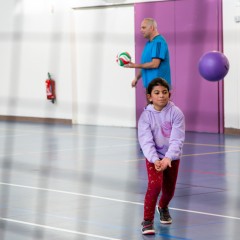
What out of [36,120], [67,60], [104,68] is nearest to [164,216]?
[104,68]

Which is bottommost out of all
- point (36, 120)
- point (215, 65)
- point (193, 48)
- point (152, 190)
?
point (152, 190)

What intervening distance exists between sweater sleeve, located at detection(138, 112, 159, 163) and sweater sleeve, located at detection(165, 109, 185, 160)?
8cm

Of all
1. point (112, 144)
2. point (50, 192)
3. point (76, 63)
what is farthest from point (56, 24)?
point (50, 192)

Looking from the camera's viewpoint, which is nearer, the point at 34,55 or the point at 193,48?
the point at 193,48

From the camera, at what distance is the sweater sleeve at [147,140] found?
191 inches

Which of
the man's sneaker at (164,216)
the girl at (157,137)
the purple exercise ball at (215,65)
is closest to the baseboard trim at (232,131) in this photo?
the purple exercise ball at (215,65)

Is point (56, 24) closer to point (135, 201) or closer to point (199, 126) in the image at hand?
point (199, 126)

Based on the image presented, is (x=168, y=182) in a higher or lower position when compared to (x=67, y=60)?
lower

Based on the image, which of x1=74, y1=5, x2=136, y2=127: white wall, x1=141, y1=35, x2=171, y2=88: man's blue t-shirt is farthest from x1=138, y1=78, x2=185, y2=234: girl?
x1=74, y1=5, x2=136, y2=127: white wall

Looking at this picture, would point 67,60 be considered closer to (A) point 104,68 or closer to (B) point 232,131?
(A) point 104,68

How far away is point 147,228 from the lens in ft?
15.8

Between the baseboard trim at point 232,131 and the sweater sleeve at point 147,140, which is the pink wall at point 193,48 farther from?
the sweater sleeve at point 147,140

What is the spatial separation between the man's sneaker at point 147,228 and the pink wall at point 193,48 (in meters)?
6.92

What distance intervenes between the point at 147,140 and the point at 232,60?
6716 millimetres
